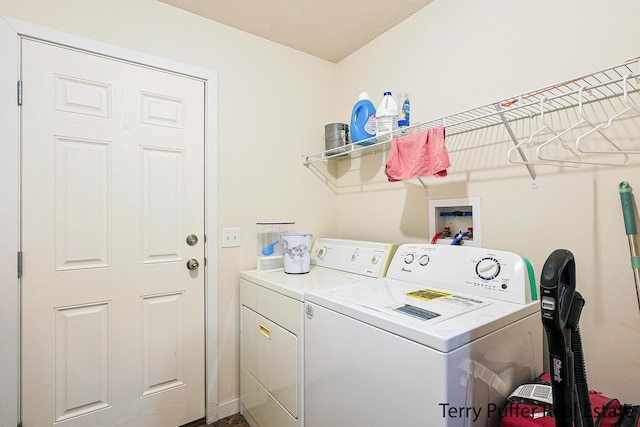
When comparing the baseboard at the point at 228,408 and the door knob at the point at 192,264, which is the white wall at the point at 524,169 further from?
the baseboard at the point at 228,408

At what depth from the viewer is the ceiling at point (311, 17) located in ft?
5.78

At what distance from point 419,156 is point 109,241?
161 cm

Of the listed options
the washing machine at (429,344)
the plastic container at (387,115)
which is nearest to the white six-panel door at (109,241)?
the washing machine at (429,344)

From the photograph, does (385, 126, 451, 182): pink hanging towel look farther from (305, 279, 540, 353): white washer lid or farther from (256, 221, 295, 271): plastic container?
(256, 221, 295, 271): plastic container

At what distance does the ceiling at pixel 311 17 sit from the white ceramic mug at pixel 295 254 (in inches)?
51.4

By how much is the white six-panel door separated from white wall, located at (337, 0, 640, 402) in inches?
50.9

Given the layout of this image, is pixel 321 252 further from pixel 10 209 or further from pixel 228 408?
pixel 10 209

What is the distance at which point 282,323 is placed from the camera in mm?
1495

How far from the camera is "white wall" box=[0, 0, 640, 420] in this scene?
1.17 metres

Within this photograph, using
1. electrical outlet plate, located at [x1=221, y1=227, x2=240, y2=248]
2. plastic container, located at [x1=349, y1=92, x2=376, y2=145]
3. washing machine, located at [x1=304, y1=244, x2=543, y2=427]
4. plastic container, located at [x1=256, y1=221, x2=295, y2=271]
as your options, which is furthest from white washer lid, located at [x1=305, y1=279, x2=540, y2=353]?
plastic container, located at [x1=349, y1=92, x2=376, y2=145]

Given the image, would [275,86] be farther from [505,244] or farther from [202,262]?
[505,244]

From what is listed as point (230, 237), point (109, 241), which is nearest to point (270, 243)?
point (230, 237)

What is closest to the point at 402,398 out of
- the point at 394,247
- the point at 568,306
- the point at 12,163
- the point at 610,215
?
the point at 568,306

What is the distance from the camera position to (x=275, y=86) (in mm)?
2145
